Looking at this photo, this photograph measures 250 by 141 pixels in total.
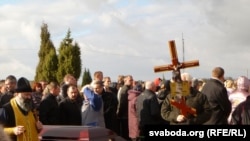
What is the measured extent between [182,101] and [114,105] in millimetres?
3518

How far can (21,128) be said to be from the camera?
6035 millimetres

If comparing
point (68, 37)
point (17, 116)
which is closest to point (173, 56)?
point (17, 116)

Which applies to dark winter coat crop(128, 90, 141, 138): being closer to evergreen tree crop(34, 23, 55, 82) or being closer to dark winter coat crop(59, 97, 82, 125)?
dark winter coat crop(59, 97, 82, 125)

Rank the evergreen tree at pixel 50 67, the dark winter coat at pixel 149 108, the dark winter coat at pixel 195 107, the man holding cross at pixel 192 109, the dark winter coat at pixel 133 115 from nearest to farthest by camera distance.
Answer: the man holding cross at pixel 192 109 < the dark winter coat at pixel 195 107 < the dark winter coat at pixel 149 108 < the dark winter coat at pixel 133 115 < the evergreen tree at pixel 50 67

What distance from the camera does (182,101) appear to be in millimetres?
7297

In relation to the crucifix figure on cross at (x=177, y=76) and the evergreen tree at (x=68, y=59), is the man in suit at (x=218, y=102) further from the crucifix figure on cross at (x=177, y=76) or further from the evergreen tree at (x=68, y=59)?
the evergreen tree at (x=68, y=59)

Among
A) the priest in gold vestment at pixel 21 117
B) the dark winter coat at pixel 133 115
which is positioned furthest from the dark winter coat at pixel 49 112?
the dark winter coat at pixel 133 115

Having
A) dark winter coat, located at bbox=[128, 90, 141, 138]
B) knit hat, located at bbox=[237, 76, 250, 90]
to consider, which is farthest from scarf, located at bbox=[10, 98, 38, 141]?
dark winter coat, located at bbox=[128, 90, 141, 138]

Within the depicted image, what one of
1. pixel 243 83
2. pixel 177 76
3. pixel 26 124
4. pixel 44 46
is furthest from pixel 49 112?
pixel 44 46

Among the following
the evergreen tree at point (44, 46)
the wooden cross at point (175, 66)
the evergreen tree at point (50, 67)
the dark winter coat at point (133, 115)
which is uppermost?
the evergreen tree at point (44, 46)

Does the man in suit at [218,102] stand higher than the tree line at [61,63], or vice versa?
the tree line at [61,63]

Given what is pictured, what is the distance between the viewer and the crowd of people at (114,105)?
20.7 feet

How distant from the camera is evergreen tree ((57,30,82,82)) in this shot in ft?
120

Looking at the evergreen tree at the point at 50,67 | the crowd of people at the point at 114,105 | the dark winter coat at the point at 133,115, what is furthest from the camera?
the evergreen tree at the point at 50,67
